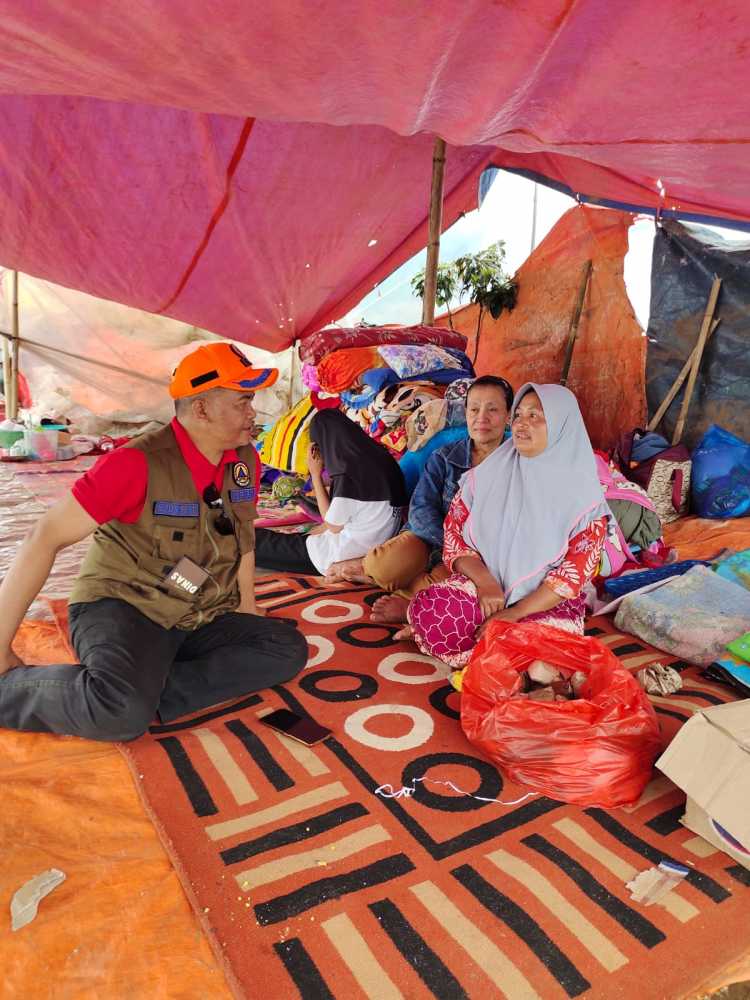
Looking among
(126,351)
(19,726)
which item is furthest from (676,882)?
(126,351)

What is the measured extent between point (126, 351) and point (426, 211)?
144 inches

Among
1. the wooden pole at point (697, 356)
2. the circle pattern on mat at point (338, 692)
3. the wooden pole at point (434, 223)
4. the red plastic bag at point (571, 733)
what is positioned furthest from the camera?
the wooden pole at point (434, 223)

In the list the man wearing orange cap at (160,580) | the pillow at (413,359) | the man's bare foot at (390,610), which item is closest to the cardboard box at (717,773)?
the man wearing orange cap at (160,580)

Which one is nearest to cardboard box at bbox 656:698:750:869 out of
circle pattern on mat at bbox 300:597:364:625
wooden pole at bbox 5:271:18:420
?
circle pattern on mat at bbox 300:597:364:625

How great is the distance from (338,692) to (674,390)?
3.29 metres

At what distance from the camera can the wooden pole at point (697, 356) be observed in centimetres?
390

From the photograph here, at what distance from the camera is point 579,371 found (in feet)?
15.8

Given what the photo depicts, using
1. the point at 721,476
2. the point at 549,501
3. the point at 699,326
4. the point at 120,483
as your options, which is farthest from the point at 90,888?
A: the point at 699,326

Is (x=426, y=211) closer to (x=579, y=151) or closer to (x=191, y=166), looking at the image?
(x=191, y=166)

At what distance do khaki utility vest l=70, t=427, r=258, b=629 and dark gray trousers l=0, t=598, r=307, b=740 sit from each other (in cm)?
5

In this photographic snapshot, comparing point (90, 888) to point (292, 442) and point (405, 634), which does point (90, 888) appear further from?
point (292, 442)

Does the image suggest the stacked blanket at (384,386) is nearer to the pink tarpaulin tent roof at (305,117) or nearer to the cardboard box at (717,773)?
the pink tarpaulin tent roof at (305,117)

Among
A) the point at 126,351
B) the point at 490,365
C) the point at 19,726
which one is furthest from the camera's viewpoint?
the point at 126,351

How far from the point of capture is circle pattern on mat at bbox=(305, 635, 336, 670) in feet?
6.97
